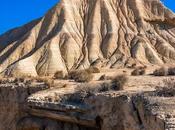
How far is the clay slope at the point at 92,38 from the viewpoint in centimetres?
6069

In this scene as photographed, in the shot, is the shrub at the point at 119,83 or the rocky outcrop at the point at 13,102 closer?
the shrub at the point at 119,83

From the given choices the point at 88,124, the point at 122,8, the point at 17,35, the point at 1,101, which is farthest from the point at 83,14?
the point at 88,124

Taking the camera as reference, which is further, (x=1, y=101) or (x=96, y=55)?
(x=96, y=55)

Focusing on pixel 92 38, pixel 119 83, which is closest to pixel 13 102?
pixel 119 83

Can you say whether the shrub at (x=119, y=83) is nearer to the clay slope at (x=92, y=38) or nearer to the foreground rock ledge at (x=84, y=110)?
the foreground rock ledge at (x=84, y=110)

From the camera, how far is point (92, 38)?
6600 centimetres

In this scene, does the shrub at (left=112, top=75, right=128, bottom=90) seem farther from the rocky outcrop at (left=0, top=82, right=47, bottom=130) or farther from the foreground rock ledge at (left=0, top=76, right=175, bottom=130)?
the rocky outcrop at (left=0, top=82, right=47, bottom=130)

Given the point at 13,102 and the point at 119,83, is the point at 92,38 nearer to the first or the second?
the point at 13,102

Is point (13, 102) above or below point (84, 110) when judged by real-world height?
above

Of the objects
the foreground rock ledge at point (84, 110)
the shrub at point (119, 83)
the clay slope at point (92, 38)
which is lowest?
the foreground rock ledge at point (84, 110)

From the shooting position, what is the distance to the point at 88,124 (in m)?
18.4

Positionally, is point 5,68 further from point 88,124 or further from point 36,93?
point 88,124

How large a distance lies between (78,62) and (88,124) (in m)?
44.1

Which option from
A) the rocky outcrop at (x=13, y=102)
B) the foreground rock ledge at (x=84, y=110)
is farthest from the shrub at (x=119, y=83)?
the rocky outcrop at (x=13, y=102)
